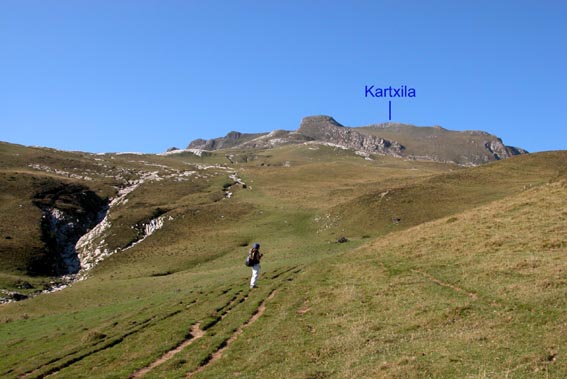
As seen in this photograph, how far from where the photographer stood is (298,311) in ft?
94.9

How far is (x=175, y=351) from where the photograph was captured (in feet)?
78.8

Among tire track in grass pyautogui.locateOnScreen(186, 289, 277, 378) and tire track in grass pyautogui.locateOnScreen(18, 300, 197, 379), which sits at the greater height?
tire track in grass pyautogui.locateOnScreen(186, 289, 277, 378)

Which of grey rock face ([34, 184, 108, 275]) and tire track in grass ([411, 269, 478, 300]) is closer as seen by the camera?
tire track in grass ([411, 269, 478, 300])

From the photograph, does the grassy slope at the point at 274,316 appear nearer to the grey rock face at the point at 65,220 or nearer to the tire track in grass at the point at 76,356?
the tire track in grass at the point at 76,356

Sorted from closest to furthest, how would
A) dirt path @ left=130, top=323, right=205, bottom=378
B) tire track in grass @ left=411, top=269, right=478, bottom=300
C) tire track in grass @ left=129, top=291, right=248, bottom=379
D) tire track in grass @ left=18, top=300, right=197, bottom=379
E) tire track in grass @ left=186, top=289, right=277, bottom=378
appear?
tire track in grass @ left=186, top=289, right=277, bottom=378, dirt path @ left=130, top=323, right=205, bottom=378, tire track in grass @ left=129, top=291, right=248, bottom=379, tire track in grass @ left=18, top=300, right=197, bottom=379, tire track in grass @ left=411, top=269, right=478, bottom=300

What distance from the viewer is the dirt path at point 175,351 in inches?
826

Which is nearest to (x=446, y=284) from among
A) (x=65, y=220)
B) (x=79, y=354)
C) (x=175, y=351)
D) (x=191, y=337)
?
(x=191, y=337)

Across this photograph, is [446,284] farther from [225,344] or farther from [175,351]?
[175,351]

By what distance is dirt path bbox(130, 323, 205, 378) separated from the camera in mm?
20972

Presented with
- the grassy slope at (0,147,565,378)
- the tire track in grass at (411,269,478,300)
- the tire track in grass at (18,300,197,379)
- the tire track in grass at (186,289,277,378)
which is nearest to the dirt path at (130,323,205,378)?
the grassy slope at (0,147,565,378)

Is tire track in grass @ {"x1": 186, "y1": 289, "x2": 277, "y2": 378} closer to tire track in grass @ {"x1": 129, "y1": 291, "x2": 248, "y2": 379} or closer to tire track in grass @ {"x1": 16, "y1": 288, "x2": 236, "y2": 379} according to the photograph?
tire track in grass @ {"x1": 129, "y1": 291, "x2": 248, "y2": 379}

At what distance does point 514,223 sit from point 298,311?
74.7 feet

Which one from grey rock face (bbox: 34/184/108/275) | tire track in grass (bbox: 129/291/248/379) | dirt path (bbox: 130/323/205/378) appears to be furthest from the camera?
grey rock face (bbox: 34/184/108/275)

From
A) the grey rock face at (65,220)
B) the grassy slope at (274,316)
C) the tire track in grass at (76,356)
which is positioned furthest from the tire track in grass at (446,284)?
the grey rock face at (65,220)
